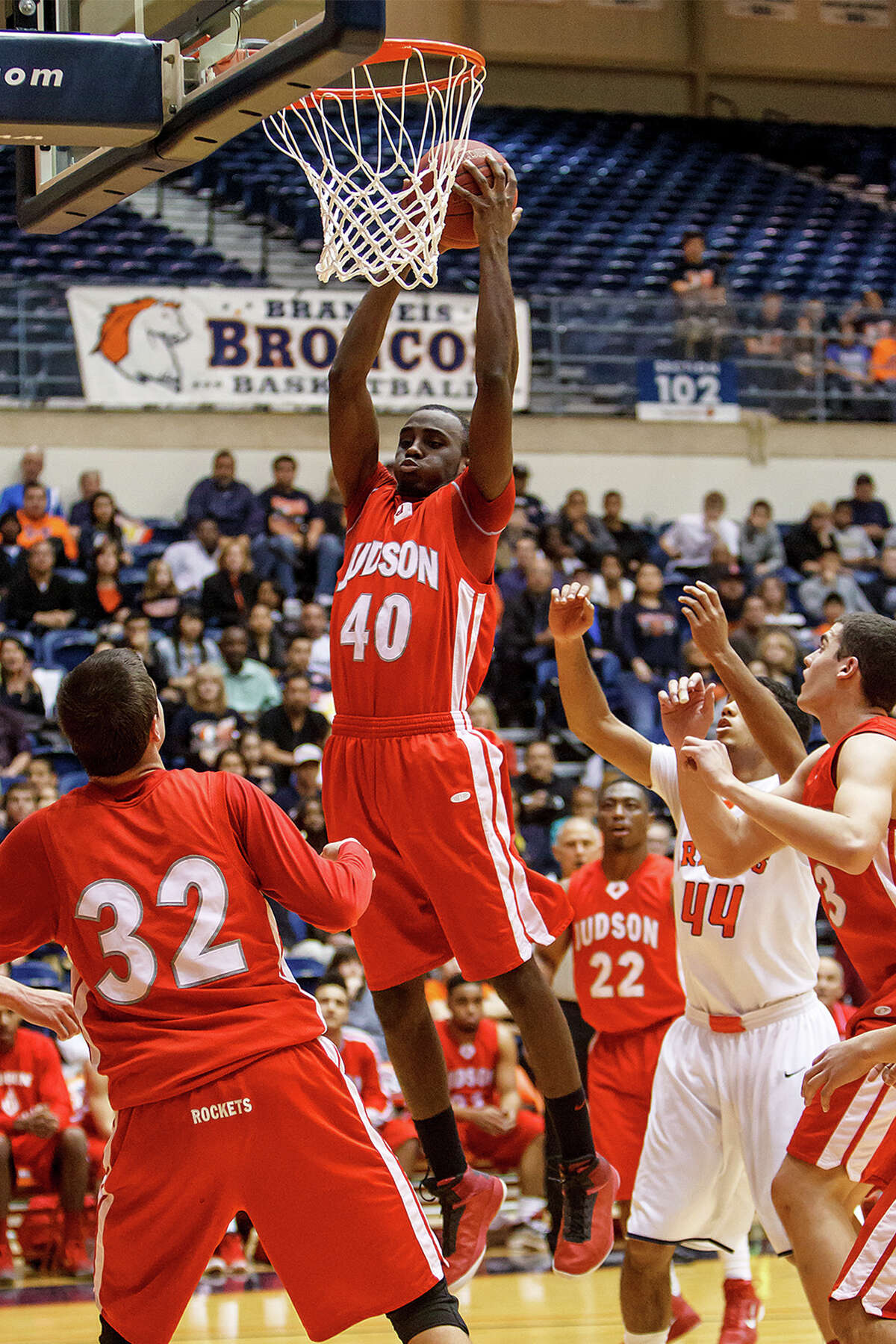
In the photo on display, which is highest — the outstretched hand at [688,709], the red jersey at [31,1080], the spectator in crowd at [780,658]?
Answer: the outstretched hand at [688,709]

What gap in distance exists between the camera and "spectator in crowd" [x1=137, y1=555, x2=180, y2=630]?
39.4ft

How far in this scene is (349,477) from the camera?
487cm

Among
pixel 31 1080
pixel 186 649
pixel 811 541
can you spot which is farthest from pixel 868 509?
pixel 31 1080

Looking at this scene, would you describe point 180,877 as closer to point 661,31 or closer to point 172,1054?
point 172,1054

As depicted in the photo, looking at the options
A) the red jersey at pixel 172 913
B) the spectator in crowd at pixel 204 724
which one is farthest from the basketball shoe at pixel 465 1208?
the spectator in crowd at pixel 204 724

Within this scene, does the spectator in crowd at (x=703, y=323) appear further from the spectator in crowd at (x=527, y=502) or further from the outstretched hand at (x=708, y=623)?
the outstretched hand at (x=708, y=623)

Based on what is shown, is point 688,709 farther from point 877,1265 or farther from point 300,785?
point 300,785

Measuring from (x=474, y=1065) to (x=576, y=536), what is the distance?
6122mm

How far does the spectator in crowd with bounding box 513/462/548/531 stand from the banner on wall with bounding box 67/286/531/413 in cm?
76

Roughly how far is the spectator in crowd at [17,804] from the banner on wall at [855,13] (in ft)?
54.2

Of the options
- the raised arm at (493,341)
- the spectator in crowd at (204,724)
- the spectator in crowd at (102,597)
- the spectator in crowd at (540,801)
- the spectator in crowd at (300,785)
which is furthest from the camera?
the spectator in crowd at (102,597)

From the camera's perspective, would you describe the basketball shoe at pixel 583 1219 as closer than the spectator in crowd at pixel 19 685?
Yes

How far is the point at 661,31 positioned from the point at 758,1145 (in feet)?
60.2

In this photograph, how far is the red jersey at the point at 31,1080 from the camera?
7.80 metres
